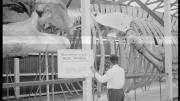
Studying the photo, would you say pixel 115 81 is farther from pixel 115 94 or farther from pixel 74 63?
pixel 74 63

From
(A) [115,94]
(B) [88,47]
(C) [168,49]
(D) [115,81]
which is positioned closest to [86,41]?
(B) [88,47]

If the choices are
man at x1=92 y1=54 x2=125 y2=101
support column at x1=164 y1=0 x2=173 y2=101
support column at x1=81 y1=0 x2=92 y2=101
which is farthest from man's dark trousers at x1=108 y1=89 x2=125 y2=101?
support column at x1=164 y1=0 x2=173 y2=101

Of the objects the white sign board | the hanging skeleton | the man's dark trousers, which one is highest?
the hanging skeleton

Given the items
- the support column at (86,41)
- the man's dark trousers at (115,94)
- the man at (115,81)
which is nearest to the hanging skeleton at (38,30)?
the support column at (86,41)

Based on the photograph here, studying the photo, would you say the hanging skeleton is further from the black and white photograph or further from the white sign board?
the white sign board

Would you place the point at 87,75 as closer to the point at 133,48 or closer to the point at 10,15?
the point at 10,15

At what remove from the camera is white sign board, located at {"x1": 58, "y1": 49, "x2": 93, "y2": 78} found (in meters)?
3.20

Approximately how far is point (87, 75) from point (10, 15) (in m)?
1.24

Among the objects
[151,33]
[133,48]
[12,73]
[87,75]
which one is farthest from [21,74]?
[87,75]

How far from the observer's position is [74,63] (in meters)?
3.31

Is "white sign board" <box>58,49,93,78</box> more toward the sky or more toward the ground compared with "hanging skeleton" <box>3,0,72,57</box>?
more toward the ground

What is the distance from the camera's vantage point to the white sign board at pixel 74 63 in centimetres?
320

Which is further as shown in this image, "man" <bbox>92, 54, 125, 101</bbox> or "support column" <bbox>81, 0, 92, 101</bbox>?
"man" <bbox>92, 54, 125, 101</bbox>

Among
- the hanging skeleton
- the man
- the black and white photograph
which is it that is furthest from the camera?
the man
